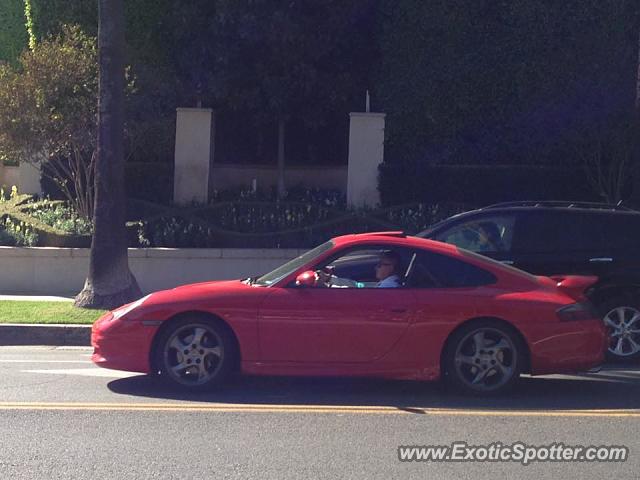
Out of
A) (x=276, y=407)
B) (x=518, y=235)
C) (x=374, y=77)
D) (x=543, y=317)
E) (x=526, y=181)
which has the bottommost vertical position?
(x=276, y=407)

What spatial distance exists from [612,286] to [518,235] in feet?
3.78

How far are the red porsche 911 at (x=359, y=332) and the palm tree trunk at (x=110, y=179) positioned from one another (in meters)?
5.08

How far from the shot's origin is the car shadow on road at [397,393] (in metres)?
7.83

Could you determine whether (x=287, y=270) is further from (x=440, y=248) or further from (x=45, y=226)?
(x=45, y=226)

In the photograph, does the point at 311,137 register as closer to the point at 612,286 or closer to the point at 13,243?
the point at 13,243

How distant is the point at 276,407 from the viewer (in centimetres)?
764

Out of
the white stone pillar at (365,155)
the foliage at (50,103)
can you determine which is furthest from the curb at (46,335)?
the white stone pillar at (365,155)

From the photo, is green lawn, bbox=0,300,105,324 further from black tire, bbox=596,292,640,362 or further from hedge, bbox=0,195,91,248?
black tire, bbox=596,292,640,362

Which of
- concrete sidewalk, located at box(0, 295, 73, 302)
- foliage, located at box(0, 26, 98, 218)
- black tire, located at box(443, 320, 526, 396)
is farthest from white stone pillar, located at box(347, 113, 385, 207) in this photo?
black tire, located at box(443, 320, 526, 396)

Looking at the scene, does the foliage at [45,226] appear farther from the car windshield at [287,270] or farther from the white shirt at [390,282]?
the white shirt at [390,282]

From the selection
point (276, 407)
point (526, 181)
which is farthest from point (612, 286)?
point (526, 181)

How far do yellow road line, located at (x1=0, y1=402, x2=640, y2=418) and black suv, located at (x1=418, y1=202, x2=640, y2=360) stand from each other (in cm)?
246

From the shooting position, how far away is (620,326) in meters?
Answer: 10.0

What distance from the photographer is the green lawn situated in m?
12.2
